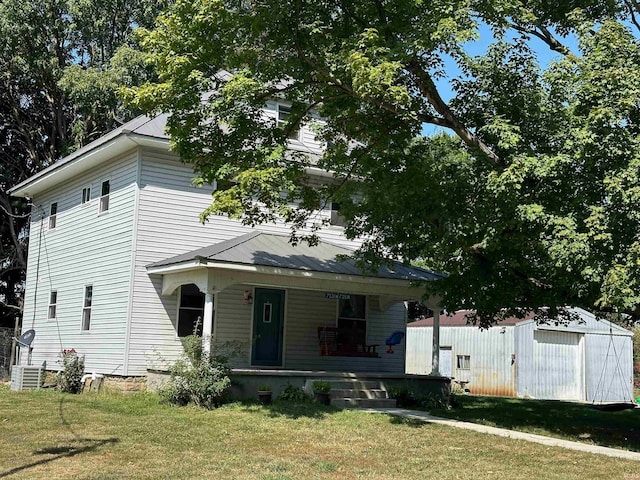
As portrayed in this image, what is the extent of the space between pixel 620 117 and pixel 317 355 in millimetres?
11256

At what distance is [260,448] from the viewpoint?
1005 centimetres

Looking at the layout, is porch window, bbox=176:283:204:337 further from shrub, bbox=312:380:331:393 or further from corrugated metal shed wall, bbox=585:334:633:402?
corrugated metal shed wall, bbox=585:334:633:402

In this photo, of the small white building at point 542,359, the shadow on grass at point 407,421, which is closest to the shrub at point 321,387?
the shadow on grass at point 407,421

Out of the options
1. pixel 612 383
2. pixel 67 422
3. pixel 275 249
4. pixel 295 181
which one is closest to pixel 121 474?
pixel 67 422

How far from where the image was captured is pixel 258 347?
18.6 m

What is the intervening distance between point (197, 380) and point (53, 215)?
10651 mm

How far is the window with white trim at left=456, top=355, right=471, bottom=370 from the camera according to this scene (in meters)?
28.3

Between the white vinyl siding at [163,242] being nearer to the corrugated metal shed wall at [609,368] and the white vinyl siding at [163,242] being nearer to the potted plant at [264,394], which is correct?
the potted plant at [264,394]

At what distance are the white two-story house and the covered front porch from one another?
0.10 ft

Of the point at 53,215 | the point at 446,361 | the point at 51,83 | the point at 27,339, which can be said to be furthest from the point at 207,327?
the point at 51,83

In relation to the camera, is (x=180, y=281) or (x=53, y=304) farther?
(x=53, y=304)

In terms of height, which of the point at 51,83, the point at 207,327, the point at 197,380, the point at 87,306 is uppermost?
the point at 51,83

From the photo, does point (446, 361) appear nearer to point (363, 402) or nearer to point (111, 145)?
point (363, 402)

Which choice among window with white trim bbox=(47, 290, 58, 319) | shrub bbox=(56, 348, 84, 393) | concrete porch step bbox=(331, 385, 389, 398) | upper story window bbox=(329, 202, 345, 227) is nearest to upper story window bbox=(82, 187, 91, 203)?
window with white trim bbox=(47, 290, 58, 319)
